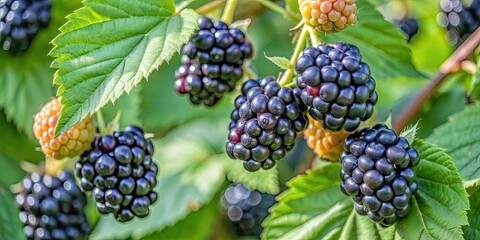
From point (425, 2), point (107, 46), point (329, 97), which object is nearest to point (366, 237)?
point (329, 97)

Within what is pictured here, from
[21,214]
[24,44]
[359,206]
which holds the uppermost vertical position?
[359,206]

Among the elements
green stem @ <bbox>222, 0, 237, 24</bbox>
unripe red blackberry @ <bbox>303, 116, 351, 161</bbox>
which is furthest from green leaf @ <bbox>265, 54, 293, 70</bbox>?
green stem @ <bbox>222, 0, 237, 24</bbox>

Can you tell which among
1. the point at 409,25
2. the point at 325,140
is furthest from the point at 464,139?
the point at 409,25

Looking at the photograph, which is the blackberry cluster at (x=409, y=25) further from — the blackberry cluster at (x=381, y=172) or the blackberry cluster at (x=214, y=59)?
the blackberry cluster at (x=381, y=172)

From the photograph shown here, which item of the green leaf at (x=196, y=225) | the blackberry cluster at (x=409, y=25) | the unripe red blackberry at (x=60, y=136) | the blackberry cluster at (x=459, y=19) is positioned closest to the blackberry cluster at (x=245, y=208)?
the green leaf at (x=196, y=225)

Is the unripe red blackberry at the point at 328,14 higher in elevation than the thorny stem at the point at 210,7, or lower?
higher

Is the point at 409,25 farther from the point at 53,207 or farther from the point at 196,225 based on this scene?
the point at 53,207

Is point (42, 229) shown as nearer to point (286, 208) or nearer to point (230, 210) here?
point (286, 208)
